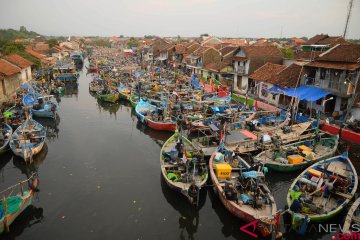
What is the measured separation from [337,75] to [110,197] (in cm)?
2251

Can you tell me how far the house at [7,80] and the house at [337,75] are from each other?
34.5 meters

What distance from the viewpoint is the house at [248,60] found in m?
36.2

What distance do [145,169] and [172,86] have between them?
22411mm

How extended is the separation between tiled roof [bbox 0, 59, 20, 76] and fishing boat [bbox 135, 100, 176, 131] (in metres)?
16.7

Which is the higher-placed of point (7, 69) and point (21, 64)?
point (7, 69)

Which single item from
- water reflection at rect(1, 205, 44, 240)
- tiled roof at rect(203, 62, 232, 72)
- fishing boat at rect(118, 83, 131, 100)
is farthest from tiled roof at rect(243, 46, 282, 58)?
water reflection at rect(1, 205, 44, 240)

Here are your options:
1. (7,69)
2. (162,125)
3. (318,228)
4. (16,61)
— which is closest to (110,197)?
(162,125)

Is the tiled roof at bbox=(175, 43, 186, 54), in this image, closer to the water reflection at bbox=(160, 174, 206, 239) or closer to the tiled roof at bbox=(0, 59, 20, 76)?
the tiled roof at bbox=(0, 59, 20, 76)

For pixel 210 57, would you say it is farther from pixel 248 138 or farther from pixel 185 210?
pixel 185 210

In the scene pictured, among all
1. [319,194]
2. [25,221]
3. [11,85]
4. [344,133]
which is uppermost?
[11,85]

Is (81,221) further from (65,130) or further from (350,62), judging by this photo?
(350,62)

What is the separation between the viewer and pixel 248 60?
118 ft

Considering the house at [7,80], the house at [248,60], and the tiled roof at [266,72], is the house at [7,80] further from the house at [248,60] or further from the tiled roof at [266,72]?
the tiled roof at [266,72]

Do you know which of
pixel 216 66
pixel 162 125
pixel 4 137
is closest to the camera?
pixel 4 137
